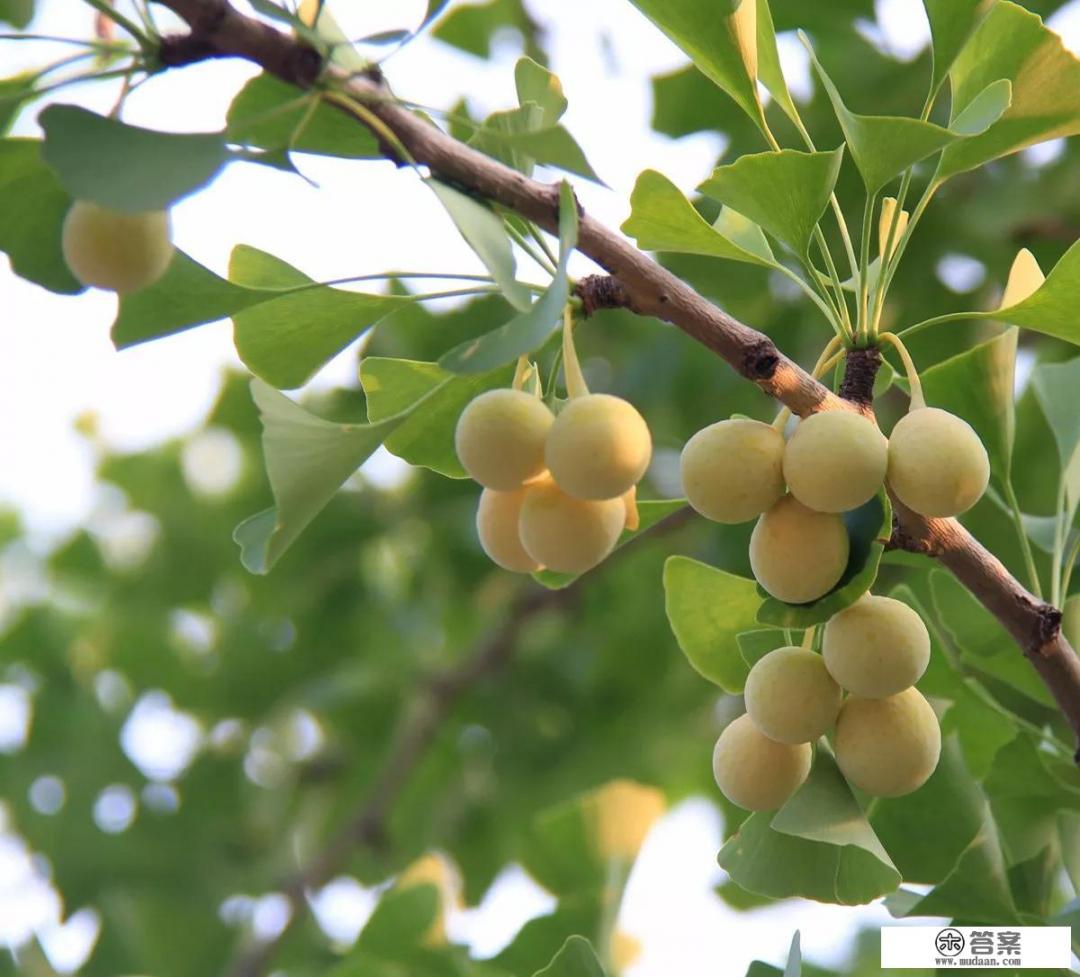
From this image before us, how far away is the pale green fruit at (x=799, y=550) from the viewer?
Result: 2.67ft

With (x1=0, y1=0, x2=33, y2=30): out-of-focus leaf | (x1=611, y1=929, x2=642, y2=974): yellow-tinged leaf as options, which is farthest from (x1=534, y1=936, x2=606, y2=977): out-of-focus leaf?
(x1=611, y1=929, x2=642, y2=974): yellow-tinged leaf

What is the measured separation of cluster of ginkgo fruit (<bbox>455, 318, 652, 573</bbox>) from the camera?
2.56ft

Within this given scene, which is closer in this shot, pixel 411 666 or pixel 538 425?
pixel 538 425

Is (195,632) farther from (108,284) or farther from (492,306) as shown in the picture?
(108,284)

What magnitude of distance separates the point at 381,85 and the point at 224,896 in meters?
2.18

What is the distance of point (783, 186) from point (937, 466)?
0.21 meters

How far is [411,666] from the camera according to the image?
2.73 metres

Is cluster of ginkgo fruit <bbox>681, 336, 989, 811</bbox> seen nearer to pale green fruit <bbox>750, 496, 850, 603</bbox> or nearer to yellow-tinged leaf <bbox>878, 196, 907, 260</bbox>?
pale green fruit <bbox>750, 496, 850, 603</bbox>

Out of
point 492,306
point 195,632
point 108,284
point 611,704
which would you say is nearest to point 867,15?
point 492,306

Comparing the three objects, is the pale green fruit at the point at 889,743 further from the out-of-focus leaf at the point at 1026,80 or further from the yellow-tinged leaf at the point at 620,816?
the yellow-tinged leaf at the point at 620,816

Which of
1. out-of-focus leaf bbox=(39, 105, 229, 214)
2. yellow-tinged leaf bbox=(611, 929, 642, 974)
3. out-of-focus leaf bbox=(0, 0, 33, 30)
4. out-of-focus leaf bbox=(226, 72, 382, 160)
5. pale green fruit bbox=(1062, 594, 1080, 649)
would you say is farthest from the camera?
yellow-tinged leaf bbox=(611, 929, 642, 974)

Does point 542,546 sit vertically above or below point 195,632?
above

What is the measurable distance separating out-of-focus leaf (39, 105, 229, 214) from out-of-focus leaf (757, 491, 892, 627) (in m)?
0.43

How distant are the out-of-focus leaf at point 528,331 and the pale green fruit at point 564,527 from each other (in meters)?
0.11
